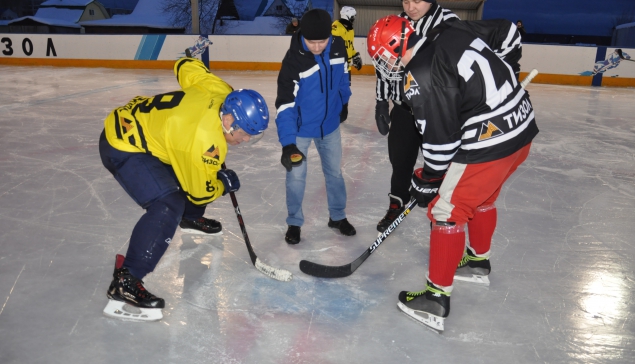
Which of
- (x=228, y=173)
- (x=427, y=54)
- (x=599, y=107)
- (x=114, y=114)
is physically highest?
(x=427, y=54)

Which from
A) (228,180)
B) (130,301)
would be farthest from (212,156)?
(130,301)

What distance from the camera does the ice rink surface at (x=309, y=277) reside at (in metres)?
1.87

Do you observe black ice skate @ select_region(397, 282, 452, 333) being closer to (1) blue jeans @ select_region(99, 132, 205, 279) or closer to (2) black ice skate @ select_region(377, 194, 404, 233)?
(2) black ice skate @ select_region(377, 194, 404, 233)

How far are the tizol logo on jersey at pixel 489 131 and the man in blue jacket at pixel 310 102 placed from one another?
0.82 metres

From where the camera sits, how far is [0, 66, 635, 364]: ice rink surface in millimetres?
1872

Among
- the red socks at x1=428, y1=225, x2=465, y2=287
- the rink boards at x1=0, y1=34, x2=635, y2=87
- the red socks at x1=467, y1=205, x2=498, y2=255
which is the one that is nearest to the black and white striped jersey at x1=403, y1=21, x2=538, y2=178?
the red socks at x1=428, y1=225, x2=465, y2=287

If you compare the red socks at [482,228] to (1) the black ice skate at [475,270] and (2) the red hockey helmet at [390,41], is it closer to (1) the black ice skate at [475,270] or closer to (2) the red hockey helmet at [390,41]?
(1) the black ice skate at [475,270]

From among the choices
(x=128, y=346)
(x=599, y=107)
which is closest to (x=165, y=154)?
(x=128, y=346)

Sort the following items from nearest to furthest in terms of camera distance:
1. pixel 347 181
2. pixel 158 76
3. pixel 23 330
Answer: pixel 23 330
pixel 347 181
pixel 158 76

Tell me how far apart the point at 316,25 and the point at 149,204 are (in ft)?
3.36

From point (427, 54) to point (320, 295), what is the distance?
3.45 ft

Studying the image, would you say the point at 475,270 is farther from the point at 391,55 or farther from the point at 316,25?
the point at 316,25

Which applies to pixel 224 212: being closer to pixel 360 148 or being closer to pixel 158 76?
pixel 360 148

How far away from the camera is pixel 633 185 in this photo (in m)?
3.77
